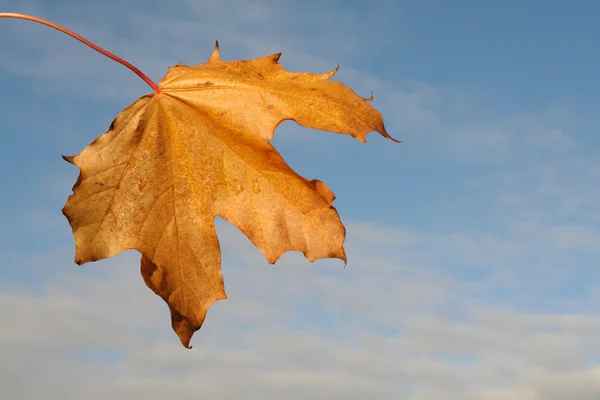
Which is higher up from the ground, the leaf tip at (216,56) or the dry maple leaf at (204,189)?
the leaf tip at (216,56)

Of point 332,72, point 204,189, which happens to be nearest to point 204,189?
point 204,189

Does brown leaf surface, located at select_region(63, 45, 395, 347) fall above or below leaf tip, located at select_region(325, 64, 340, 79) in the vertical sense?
below

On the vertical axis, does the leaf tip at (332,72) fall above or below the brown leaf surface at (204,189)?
above

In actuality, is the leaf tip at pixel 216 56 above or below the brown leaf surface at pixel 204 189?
above

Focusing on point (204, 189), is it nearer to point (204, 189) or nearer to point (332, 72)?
point (204, 189)

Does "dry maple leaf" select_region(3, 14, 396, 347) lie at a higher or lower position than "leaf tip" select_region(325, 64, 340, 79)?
lower

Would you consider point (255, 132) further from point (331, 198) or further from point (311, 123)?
point (331, 198)

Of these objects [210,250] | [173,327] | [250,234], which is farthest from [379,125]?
[173,327]

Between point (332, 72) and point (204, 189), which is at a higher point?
point (332, 72)
